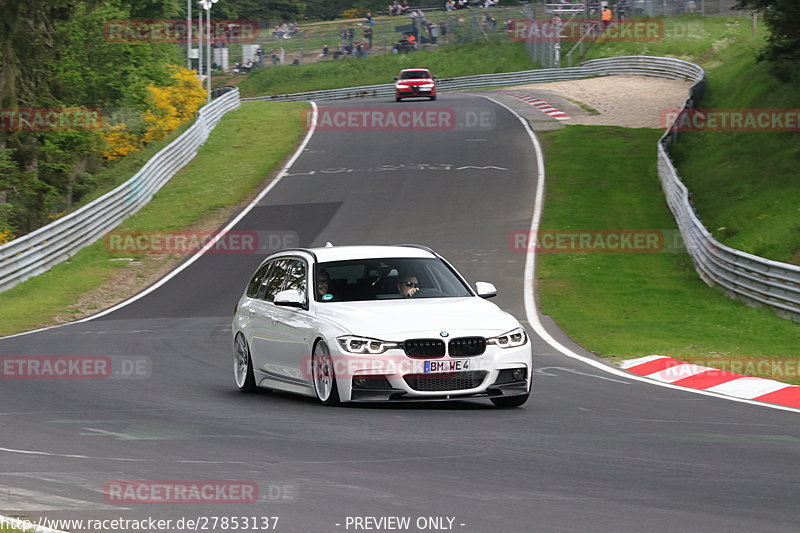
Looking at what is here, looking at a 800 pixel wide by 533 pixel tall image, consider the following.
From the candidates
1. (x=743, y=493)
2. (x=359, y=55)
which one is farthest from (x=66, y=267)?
(x=359, y=55)

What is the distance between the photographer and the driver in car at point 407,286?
12594 mm

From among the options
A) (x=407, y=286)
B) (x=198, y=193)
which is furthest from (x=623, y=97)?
(x=407, y=286)

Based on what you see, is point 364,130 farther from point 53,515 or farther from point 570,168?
point 53,515

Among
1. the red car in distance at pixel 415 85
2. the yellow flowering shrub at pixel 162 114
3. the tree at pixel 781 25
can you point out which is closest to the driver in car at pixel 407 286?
the tree at pixel 781 25

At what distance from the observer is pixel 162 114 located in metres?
61.5

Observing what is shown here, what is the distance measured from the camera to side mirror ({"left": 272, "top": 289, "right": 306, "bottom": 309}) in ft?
40.7

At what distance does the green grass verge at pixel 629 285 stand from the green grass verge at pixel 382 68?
36517mm

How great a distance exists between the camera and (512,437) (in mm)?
9805

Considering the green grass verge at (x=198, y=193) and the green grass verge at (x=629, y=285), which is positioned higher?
the green grass verge at (x=629, y=285)

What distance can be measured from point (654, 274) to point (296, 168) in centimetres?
1902

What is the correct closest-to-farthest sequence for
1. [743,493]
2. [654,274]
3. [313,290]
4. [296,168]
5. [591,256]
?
[743,493], [313,290], [654,274], [591,256], [296,168]

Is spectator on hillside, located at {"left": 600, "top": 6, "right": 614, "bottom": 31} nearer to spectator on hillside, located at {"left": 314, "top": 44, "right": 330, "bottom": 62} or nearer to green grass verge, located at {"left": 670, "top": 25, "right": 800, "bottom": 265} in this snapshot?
spectator on hillside, located at {"left": 314, "top": 44, "right": 330, "bottom": 62}

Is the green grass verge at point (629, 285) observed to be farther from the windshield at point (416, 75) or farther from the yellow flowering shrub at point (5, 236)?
the windshield at point (416, 75)

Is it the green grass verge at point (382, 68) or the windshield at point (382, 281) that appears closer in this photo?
the windshield at point (382, 281)
